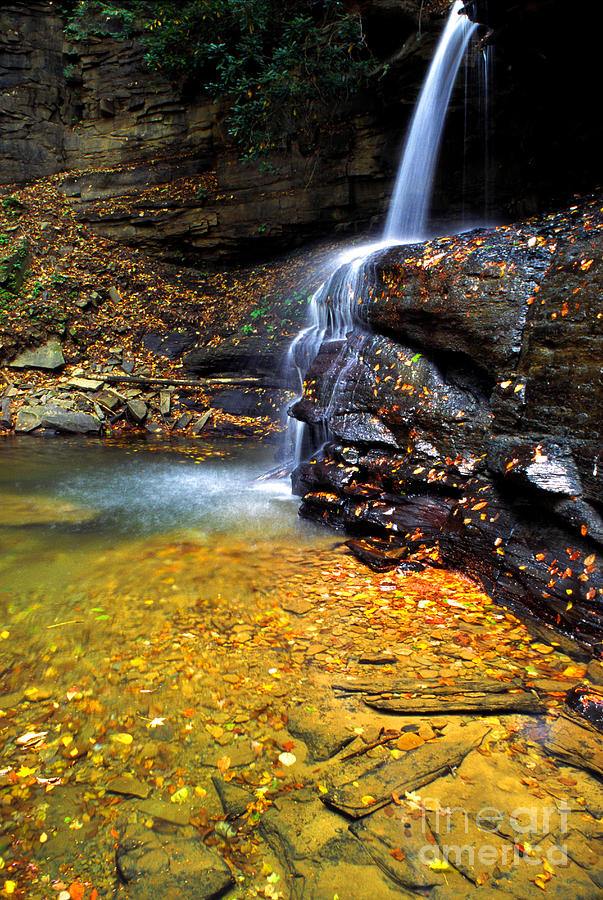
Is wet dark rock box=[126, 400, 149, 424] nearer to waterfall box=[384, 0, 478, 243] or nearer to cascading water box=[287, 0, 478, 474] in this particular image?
cascading water box=[287, 0, 478, 474]

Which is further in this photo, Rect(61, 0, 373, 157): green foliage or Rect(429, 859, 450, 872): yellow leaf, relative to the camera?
Rect(61, 0, 373, 157): green foliage

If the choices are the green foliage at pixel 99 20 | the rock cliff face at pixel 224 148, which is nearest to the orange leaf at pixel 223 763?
the rock cliff face at pixel 224 148

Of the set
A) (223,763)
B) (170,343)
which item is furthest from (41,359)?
(223,763)

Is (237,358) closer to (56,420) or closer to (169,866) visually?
(56,420)

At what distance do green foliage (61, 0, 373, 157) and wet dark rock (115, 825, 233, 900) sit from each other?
14.2 m

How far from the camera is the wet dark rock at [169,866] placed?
62.4 inches

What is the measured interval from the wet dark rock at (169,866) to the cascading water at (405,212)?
506cm

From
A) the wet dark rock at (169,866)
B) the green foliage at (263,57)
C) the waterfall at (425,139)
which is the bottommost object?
the wet dark rock at (169,866)

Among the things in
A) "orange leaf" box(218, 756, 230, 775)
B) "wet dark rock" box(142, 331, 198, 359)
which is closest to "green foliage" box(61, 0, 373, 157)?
"wet dark rock" box(142, 331, 198, 359)

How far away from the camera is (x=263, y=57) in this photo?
475 inches

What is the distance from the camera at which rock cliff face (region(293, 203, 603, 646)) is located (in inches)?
139

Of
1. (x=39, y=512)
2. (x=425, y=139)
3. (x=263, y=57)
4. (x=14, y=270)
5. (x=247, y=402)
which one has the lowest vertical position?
(x=39, y=512)

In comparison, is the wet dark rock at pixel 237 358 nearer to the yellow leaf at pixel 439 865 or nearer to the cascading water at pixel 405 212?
the cascading water at pixel 405 212

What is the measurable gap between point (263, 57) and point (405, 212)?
17.7ft
